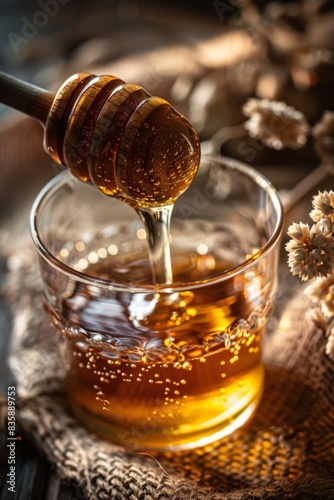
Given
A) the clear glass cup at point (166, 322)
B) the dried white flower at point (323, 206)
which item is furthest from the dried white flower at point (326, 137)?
the dried white flower at point (323, 206)

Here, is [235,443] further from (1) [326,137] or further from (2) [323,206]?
(1) [326,137]

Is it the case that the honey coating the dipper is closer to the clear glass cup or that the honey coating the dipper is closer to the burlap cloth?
the clear glass cup

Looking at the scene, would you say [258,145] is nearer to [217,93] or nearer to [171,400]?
[217,93]

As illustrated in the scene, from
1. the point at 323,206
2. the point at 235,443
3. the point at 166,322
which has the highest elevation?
the point at 323,206

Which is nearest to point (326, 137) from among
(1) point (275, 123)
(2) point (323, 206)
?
(1) point (275, 123)

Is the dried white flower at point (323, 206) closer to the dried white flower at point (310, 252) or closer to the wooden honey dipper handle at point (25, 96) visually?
the dried white flower at point (310, 252)
